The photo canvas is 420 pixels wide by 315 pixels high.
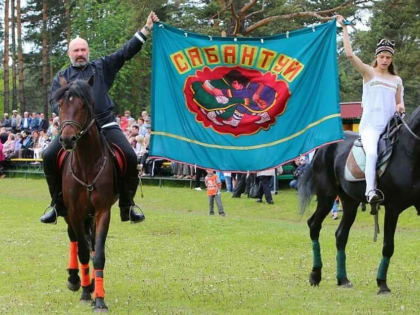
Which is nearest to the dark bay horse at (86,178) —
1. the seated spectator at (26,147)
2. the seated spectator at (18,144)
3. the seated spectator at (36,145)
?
the seated spectator at (36,145)

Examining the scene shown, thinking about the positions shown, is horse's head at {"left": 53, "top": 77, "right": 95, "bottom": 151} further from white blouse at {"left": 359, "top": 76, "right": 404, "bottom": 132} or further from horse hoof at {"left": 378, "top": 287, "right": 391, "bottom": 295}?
horse hoof at {"left": 378, "top": 287, "right": 391, "bottom": 295}

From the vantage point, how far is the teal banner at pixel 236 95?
1070 cm

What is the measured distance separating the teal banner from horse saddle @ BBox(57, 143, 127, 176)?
2.47ft

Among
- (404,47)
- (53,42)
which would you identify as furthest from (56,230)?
(53,42)

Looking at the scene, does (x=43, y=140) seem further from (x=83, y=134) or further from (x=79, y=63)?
(x=83, y=134)

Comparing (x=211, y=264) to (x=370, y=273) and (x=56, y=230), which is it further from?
(x=56, y=230)

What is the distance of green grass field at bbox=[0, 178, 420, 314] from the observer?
9711mm

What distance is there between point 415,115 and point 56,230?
33.8 feet

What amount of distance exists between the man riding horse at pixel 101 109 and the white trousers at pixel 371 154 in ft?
10.5

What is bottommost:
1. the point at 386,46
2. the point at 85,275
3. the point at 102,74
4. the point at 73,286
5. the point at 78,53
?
the point at 73,286

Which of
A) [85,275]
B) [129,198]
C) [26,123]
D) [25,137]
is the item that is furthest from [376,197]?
[26,123]

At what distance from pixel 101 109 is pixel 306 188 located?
153 inches

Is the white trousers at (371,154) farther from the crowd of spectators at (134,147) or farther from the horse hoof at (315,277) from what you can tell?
the crowd of spectators at (134,147)

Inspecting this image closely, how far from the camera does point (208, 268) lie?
41.7 feet
